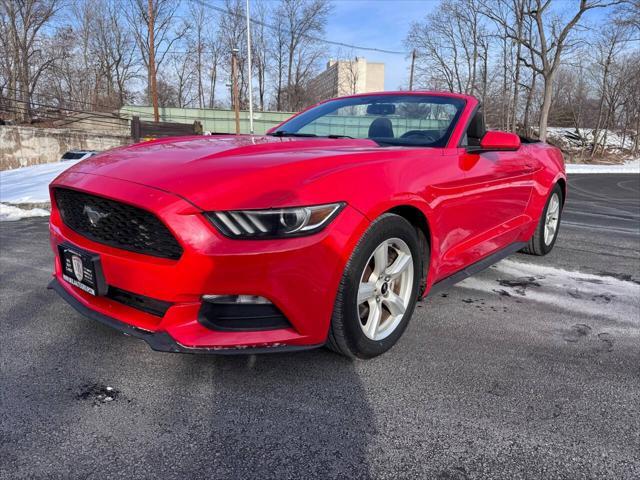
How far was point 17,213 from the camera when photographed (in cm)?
666

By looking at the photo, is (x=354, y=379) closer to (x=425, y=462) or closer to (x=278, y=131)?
(x=425, y=462)

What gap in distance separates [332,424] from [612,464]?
1.01 meters

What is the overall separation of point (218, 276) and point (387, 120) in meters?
2.04

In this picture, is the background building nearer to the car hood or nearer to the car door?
the car door

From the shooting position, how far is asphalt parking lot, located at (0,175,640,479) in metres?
1.59

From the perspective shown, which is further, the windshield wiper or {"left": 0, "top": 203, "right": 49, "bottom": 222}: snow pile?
{"left": 0, "top": 203, "right": 49, "bottom": 222}: snow pile

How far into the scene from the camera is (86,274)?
2080 millimetres

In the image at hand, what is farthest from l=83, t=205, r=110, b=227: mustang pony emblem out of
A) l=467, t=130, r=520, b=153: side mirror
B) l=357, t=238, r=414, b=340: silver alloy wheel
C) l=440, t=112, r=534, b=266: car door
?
l=467, t=130, r=520, b=153: side mirror

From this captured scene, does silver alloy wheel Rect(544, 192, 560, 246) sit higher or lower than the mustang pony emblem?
lower

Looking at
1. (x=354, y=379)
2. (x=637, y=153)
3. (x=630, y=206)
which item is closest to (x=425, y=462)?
(x=354, y=379)

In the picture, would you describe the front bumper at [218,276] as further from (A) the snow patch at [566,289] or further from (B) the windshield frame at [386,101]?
(A) the snow patch at [566,289]

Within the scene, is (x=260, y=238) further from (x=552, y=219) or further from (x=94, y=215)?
(x=552, y=219)

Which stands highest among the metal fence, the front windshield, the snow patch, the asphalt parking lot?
the metal fence

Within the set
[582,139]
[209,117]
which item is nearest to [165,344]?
[209,117]
